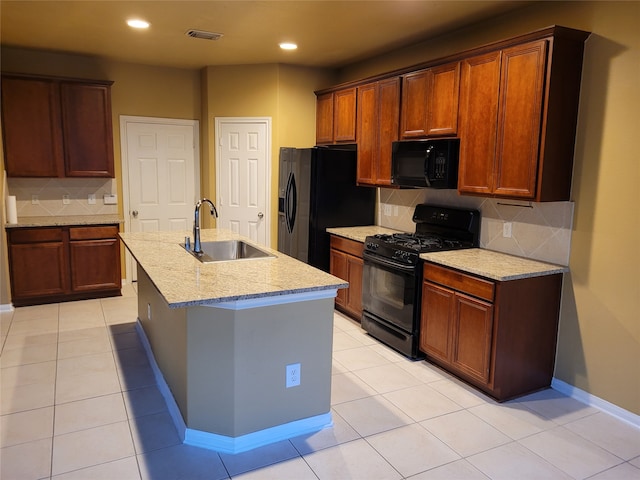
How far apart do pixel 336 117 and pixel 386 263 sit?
2.01 m

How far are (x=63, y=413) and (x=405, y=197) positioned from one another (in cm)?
332

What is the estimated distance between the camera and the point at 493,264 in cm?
311

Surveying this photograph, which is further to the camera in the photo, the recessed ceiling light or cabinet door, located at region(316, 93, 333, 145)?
cabinet door, located at region(316, 93, 333, 145)

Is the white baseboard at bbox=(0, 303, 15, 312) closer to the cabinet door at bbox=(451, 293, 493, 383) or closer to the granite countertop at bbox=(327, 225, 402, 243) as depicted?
the granite countertop at bbox=(327, 225, 402, 243)

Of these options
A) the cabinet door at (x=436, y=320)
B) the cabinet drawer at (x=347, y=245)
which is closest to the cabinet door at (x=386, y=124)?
the cabinet drawer at (x=347, y=245)

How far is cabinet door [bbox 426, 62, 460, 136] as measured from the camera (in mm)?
3477

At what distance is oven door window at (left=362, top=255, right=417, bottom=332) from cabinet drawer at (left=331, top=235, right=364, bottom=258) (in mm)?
278

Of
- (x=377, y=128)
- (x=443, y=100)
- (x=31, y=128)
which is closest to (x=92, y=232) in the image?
(x=31, y=128)

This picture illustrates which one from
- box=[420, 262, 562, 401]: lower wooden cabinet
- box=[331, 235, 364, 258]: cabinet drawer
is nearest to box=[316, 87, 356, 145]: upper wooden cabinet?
box=[331, 235, 364, 258]: cabinet drawer

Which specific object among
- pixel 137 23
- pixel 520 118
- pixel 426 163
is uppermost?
pixel 137 23

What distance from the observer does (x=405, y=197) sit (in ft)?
15.0

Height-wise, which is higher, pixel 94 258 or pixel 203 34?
pixel 203 34

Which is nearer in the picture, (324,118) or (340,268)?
(340,268)

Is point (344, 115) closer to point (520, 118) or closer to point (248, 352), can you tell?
point (520, 118)
